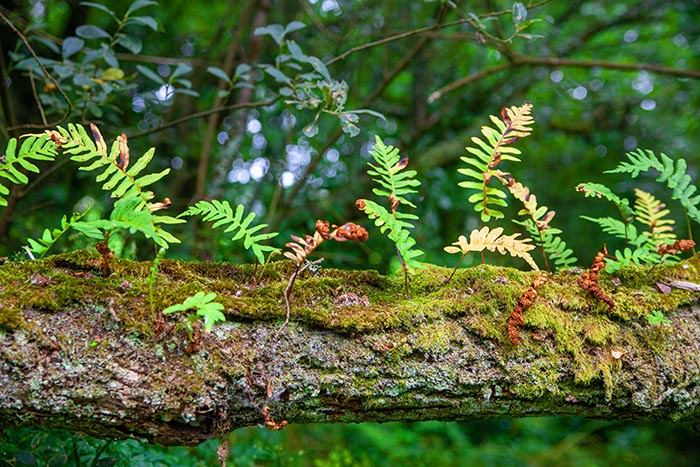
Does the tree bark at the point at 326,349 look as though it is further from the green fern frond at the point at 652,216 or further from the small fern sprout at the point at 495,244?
the green fern frond at the point at 652,216

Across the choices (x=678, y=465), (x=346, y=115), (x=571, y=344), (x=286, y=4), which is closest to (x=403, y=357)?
(x=571, y=344)

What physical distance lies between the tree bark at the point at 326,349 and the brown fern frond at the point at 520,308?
0.02 m

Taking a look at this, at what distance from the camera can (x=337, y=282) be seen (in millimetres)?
1615

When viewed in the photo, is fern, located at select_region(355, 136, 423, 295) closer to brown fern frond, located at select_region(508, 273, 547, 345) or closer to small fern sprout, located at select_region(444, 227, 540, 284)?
small fern sprout, located at select_region(444, 227, 540, 284)

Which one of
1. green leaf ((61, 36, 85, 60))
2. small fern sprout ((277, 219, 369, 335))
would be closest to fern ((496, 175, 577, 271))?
small fern sprout ((277, 219, 369, 335))

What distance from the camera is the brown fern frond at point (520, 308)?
1532mm

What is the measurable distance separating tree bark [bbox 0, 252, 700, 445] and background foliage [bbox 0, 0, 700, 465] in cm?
154

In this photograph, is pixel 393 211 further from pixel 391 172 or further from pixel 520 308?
pixel 520 308

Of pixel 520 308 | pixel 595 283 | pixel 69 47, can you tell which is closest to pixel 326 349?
pixel 520 308

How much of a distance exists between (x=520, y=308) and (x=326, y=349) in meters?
0.58

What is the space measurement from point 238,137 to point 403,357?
2954mm

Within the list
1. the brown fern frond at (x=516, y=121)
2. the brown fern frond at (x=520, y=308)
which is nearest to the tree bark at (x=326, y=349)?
the brown fern frond at (x=520, y=308)

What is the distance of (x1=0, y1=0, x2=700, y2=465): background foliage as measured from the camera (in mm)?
3805

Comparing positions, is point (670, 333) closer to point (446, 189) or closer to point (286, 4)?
point (446, 189)
